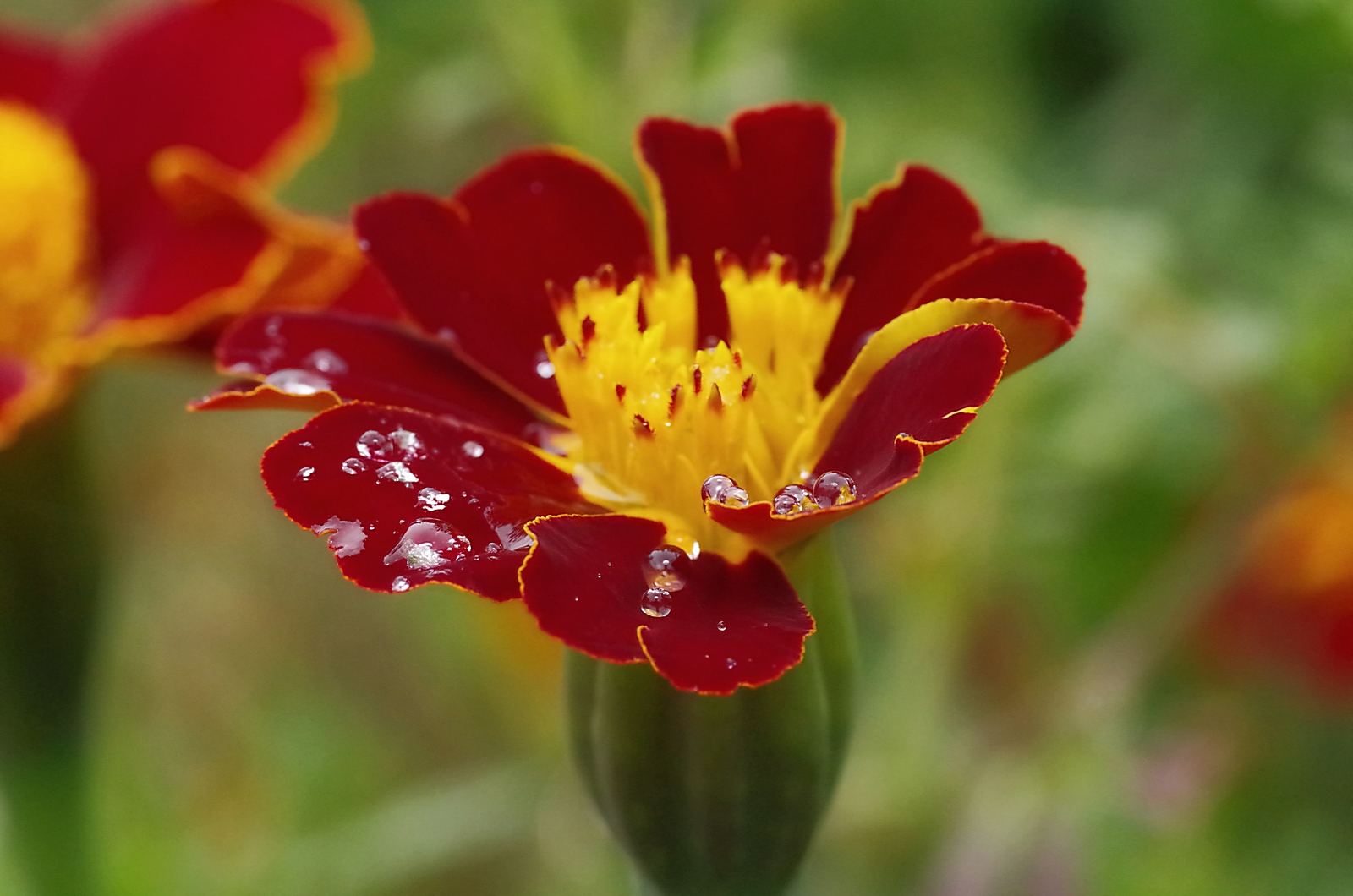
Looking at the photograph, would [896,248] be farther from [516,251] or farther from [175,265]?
[175,265]

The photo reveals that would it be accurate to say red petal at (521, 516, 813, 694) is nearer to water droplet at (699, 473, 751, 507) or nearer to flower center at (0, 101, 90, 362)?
water droplet at (699, 473, 751, 507)

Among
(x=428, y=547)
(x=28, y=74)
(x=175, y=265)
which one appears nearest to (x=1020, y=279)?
(x=428, y=547)

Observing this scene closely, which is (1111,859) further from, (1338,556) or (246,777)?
(246,777)

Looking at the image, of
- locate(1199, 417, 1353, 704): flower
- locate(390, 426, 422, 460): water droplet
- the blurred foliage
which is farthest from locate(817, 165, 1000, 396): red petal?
locate(1199, 417, 1353, 704): flower

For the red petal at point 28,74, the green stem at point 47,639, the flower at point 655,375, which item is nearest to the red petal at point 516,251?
the flower at point 655,375

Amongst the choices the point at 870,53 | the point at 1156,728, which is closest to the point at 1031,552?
the point at 1156,728
